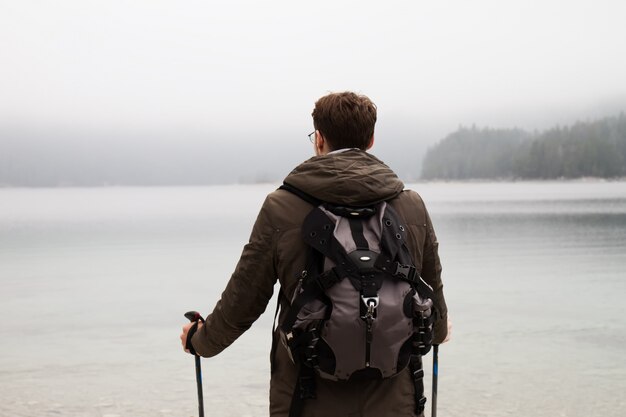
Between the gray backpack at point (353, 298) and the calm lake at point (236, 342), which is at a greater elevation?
the gray backpack at point (353, 298)

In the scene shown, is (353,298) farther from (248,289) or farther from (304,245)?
(248,289)

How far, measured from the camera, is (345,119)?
245 cm

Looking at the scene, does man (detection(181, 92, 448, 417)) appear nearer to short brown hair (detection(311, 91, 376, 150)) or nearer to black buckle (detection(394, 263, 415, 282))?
short brown hair (detection(311, 91, 376, 150))

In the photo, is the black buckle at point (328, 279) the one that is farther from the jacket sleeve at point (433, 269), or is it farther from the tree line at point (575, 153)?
the tree line at point (575, 153)

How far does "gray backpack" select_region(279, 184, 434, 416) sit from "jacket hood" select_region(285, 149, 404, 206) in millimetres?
39

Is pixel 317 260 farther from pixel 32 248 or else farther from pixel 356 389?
pixel 32 248

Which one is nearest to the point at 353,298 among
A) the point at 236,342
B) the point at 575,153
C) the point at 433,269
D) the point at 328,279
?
the point at 328,279

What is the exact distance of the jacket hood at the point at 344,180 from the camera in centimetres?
230

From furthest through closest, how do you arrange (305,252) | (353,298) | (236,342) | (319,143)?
(236,342)
(319,143)
(305,252)
(353,298)

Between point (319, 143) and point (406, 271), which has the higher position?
point (319, 143)

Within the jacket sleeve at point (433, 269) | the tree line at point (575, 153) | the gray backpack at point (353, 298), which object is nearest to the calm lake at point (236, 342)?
the jacket sleeve at point (433, 269)

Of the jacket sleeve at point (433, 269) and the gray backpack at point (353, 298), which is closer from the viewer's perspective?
the gray backpack at point (353, 298)

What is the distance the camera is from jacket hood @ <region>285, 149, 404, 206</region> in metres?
2.30

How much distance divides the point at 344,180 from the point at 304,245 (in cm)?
26
